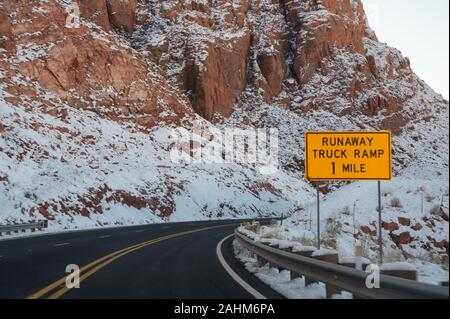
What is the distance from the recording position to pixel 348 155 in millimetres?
12930

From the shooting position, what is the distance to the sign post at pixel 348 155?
12.3 metres

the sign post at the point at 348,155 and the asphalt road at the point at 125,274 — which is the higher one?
the sign post at the point at 348,155


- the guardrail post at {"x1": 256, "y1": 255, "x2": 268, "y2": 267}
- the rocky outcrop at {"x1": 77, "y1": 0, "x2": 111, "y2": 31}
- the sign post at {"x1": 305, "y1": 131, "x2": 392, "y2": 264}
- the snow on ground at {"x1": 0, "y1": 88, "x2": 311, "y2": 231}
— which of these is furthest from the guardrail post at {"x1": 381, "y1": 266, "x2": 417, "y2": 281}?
the rocky outcrop at {"x1": 77, "y1": 0, "x2": 111, "y2": 31}

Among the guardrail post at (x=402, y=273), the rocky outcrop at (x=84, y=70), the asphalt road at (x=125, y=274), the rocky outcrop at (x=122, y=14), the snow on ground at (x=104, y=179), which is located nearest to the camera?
the guardrail post at (x=402, y=273)

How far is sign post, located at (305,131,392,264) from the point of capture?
12305 mm

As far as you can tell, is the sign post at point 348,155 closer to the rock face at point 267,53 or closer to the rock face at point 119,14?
the rock face at point 267,53

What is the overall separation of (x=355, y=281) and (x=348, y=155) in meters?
6.99

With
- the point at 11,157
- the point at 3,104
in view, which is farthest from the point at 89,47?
the point at 11,157

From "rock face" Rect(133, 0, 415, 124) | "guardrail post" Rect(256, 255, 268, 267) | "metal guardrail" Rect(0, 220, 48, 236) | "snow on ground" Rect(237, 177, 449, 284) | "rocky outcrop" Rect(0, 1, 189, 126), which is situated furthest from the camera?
"rock face" Rect(133, 0, 415, 124)

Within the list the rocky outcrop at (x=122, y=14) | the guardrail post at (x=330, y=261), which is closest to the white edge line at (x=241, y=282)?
the guardrail post at (x=330, y=261)

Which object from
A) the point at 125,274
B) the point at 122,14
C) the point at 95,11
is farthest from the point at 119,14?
the point at 125,274

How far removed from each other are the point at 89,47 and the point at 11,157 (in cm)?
2320

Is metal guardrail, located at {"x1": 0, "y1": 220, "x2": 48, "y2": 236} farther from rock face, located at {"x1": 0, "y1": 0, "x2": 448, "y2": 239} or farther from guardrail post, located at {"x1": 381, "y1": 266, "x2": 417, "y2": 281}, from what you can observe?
guardrail post, located at {"x1": 381, "y1": 266, "x2": 417, "y2": 281}

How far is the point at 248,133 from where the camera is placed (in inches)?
3113
